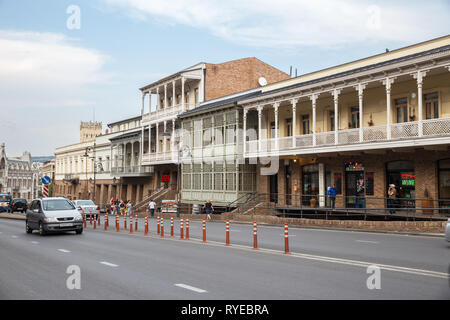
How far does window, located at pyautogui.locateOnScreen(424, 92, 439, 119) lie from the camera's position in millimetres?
23547

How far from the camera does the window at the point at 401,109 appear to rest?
25.0 metres

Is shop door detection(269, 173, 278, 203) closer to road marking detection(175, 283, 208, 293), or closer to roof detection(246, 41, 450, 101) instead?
roof detection(246, 41, 450, 101)

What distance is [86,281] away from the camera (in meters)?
9.04

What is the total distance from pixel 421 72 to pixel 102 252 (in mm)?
17116

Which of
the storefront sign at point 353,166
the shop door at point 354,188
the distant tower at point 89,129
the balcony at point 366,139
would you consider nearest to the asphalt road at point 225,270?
the balcony at point 366,139

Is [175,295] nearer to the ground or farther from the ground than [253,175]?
nearer to the ground

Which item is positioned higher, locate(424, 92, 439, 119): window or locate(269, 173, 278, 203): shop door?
locate(424, 92, 439, 119): window

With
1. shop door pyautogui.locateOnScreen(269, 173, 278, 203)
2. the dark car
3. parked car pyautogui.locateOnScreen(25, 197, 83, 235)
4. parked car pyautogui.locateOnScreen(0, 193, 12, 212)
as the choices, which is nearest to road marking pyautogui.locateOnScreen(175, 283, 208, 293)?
parked car pyautogui.locateOnScreen(25, 197, 83, 235)

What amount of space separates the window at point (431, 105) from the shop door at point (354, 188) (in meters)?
5.31

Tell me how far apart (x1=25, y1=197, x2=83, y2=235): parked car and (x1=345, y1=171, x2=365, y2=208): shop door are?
610 inches

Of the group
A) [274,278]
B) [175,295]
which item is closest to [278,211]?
[274,278]

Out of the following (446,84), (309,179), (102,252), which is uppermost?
(446,84)

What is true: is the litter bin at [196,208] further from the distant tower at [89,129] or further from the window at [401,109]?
the distant tower at [89,129]
